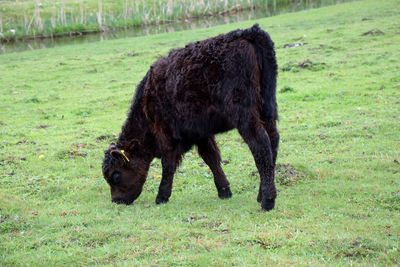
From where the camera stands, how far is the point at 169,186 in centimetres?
761

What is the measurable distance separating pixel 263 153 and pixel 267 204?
0.70m

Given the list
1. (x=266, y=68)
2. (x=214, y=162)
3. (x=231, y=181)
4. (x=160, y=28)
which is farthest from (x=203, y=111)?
(x=160, y=28)

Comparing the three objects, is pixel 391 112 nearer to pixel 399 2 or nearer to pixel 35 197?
pixel 35 197

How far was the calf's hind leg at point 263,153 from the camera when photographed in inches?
255

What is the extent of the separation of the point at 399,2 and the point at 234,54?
1016 inches

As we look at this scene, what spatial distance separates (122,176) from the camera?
781 cm

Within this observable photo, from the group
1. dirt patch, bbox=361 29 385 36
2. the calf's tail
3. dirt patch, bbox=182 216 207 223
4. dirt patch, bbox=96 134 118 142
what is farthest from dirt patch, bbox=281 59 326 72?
dirt patch, bbox=182 216 207 223

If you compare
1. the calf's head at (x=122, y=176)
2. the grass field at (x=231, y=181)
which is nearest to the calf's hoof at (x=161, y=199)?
the grass field at (x=231, y=181)

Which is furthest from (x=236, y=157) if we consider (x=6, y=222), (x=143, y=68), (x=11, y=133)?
(x=143, y=68)

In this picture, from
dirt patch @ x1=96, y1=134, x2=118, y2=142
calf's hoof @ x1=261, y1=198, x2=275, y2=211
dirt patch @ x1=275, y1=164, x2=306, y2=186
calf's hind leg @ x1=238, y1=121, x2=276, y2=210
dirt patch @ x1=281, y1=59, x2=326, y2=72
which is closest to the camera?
calf's hind leg @ x1=238, y1=121, x2=276, y2=210

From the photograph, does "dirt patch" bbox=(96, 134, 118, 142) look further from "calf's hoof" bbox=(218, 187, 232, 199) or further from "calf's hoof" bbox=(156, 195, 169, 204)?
"calf's hoof" bbox=(218, 187, 232, 199)

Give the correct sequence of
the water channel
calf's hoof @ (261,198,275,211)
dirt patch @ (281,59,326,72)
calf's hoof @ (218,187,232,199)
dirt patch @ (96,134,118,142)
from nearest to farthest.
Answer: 1. calf's hoof @ (261,198,275,211)
2. calf's hoof @ (218,187,232,199)
3. dirt patch @ (96,134,118,142)
4. dirt patch @ (281,59,326,72)
5. the water channel

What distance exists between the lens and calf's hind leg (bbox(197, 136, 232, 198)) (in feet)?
25.2

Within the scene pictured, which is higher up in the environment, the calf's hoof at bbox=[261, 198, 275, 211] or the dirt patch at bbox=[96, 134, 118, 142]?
the calf's hoof at bbox=[261, 198, 275, 211]
